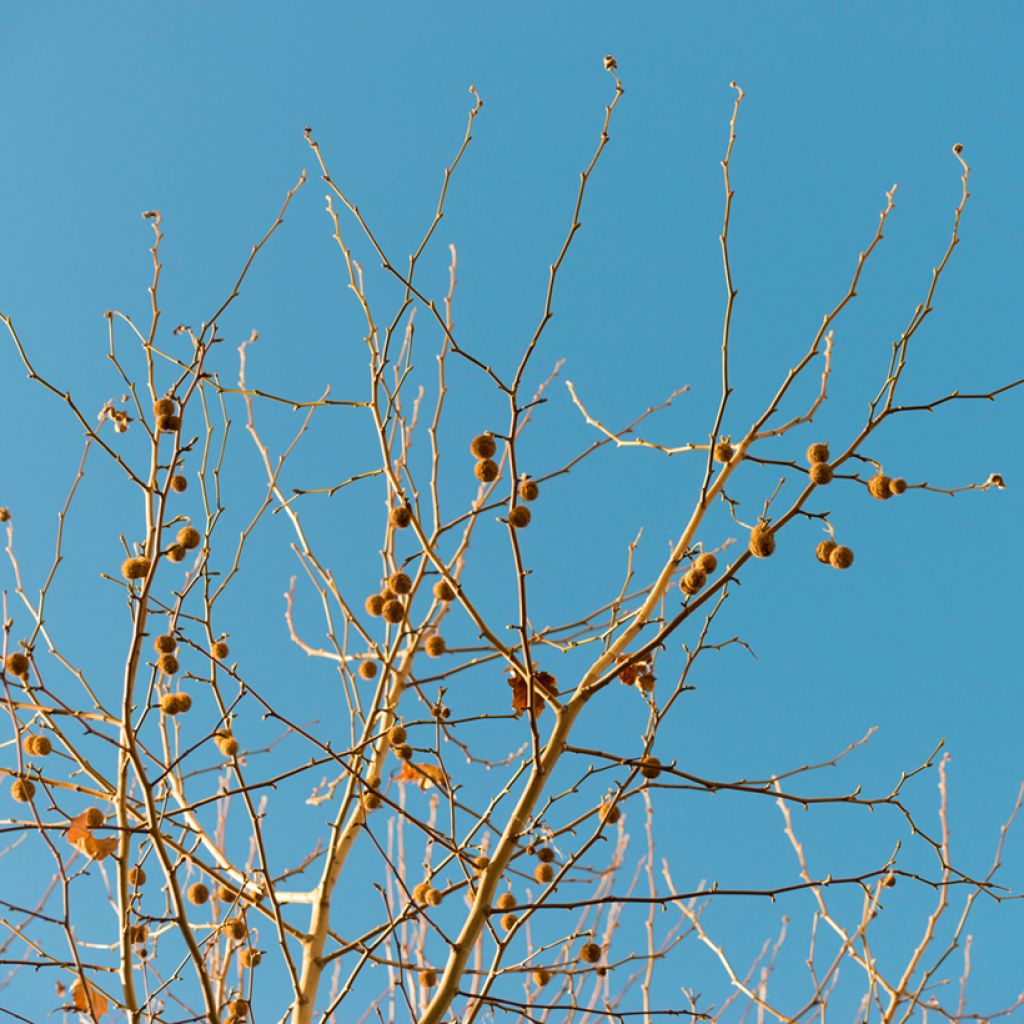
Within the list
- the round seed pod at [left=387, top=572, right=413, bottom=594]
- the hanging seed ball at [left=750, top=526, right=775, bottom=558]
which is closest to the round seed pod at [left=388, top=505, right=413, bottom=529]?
the round seed pod at [left=387, top=572, right=413, bottom=594]

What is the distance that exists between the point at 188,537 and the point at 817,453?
1.64 metres

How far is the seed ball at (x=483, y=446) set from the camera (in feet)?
8.84

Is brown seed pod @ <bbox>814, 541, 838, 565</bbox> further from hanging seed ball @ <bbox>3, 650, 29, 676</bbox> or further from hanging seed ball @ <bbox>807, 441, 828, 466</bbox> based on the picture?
hanging seed ball @ <bbox>3, 650, 29, 676</bbox>

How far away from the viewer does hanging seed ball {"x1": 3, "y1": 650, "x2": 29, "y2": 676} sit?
113 inches

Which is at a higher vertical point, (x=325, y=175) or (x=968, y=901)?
(x=325, y=175)

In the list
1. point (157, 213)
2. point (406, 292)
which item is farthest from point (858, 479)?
point (157, 213)

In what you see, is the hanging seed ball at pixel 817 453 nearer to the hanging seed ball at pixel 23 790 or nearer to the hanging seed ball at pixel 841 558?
the hanging seed ball at pixel 841 558

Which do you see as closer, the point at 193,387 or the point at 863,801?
the point at 863,801

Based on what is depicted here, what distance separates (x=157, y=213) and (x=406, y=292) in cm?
90

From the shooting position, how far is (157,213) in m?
3.38

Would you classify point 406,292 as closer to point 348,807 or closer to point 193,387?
point 193,387

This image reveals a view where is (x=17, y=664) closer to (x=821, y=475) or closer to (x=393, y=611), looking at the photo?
(x=393, y=611)

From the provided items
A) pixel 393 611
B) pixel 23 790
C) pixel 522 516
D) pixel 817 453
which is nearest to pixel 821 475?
pixel 817 453

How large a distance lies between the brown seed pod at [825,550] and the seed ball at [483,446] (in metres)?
0.85
